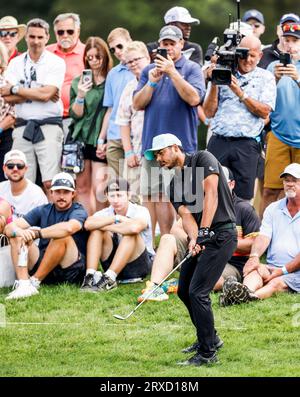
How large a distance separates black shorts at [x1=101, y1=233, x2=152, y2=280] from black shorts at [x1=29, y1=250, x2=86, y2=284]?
0.78 feet

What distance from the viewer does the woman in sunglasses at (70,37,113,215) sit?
515 inches

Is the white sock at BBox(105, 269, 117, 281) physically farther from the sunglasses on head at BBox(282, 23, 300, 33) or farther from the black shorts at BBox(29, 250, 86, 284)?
the sunglasses on head at BBox(282, 23, 300, 33)

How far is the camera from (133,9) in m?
21.5

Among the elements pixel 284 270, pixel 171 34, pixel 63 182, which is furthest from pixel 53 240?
pixel 171 34

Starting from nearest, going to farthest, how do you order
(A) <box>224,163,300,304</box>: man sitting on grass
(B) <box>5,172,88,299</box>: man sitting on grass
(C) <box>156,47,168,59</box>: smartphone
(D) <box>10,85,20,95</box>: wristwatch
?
(A) <box>224,163,300,304</box>: man sitting on grass
(B) <box>5,172,88,299</box>: man sitting on grass
(C) <box>156,47,168,59</box>: smartphone
(D) <box>10,85,20,95</box>: wristwatch

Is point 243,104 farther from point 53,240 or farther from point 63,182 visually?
point 53,240

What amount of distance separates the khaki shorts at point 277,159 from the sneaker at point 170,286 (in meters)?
1.75

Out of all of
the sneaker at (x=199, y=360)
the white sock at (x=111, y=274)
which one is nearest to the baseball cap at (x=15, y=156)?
the white sock at (x=111, y=274)

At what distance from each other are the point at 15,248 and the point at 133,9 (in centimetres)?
1052

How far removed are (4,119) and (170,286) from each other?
287 centimetres

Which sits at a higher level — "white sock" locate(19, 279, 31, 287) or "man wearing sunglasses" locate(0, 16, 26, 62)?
"man wearing sunglasses" locate(0, 16, 26, 62)

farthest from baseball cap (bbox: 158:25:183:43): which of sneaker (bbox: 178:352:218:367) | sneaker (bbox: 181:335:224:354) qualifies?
sneaker (bbox: 178:352:218:367)
